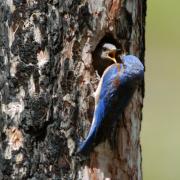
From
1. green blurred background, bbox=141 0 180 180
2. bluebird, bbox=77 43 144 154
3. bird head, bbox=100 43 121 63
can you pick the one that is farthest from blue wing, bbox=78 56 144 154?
green blurred background, bbox=141 0 180 180

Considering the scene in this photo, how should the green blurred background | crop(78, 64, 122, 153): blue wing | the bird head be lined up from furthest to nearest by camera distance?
the green blurred background → the bird head → crop(78, 64, 122, 153): blue wing

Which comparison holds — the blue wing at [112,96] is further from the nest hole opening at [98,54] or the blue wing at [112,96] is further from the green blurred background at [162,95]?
the green blurred background at [162,95]

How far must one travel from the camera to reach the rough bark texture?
543cm

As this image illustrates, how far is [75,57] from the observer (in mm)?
5480

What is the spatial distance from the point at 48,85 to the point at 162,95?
6450 mm

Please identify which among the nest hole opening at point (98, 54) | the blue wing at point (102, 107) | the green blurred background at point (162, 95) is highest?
the green blurred background at point (162, 95)

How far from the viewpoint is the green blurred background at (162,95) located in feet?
36.1

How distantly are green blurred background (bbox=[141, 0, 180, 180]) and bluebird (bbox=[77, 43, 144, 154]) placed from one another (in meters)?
5.36

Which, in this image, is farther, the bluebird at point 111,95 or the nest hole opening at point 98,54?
the nest hole opening at point 98,54

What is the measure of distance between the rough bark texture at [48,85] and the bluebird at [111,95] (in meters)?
0.08

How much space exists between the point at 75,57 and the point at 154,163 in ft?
18.4

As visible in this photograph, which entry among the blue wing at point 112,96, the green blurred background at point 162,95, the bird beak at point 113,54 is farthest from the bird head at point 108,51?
the green blurred background at point 162,95

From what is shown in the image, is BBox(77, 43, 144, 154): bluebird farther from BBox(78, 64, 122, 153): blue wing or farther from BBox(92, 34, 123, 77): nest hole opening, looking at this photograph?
BBox(92, 34, 123, 77): nest hole opening

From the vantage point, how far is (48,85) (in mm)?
5426
